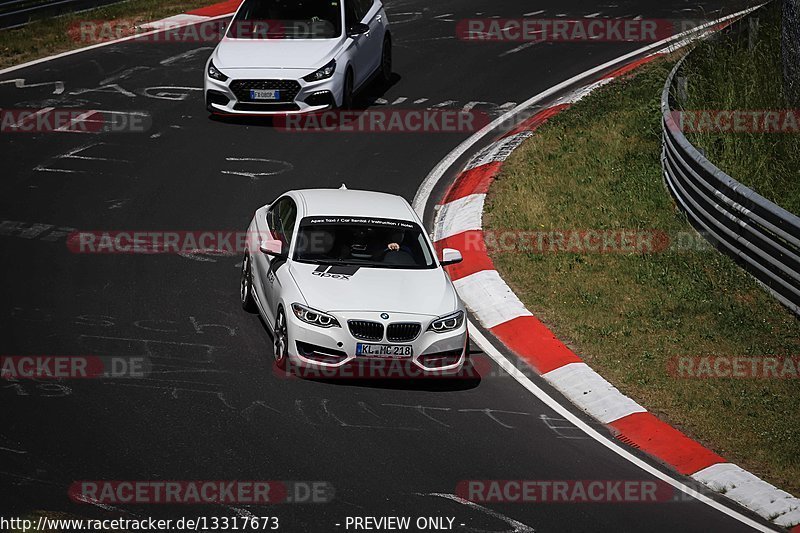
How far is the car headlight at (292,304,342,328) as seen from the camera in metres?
10.7

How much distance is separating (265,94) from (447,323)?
7.69 metres

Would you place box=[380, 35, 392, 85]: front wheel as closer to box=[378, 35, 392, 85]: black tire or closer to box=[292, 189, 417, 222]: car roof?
box=[378, 35, 392, 85]: black tire

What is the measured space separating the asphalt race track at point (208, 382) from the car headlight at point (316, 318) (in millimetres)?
583

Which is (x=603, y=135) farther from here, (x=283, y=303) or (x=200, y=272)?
(x=283, y=303)

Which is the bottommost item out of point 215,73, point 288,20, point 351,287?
point 351,287

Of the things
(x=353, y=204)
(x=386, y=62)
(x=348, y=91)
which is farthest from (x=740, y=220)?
(x=386, y=62)

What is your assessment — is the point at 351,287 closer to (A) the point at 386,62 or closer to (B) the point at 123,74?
(A) the point at 386,62

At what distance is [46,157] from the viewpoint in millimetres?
16875

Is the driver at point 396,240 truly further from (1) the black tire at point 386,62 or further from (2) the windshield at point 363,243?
(1) the black tire at point 386,62

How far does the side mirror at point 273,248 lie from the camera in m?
11.6

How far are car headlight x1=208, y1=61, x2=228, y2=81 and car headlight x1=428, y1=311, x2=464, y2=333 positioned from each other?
7872mm

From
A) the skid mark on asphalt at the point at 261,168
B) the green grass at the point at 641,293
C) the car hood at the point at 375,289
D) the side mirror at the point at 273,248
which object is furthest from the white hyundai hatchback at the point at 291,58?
the car hood at the point at 375,289

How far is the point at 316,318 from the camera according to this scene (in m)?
10.8

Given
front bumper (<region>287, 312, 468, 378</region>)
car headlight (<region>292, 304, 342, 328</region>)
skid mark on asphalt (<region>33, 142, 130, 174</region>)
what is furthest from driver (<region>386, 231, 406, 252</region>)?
skid mark on asphalt (<region>33, 142, 130, 174</region>)
